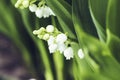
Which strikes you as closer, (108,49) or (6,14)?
(108,49)

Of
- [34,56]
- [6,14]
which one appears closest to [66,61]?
[34,56]

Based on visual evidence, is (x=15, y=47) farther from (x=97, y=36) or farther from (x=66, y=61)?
(x=97, y=36)

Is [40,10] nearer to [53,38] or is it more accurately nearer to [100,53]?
[53,38]

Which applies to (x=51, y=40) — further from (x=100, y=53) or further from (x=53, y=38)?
(x=100, y=53)

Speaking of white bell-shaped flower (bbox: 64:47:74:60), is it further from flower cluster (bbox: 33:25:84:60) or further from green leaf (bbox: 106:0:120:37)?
green leaf (bbox: 106:0:120:37)

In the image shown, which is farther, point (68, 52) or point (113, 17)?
point (68, 52)

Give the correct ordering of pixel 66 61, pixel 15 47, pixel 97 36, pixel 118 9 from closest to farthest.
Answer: pixel 118 9
pixel 97 36
pixel 66 61
pixel 15 47

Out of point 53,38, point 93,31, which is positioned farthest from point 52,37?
point 93,31

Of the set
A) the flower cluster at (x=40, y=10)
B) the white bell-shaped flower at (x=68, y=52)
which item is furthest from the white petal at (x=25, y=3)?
the white bell-shaped flower at (x=68, y=52)

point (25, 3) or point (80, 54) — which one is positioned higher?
point (25, 3)

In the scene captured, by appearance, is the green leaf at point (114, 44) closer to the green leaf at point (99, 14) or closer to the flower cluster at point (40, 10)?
the green leaf at point (99, 14)
